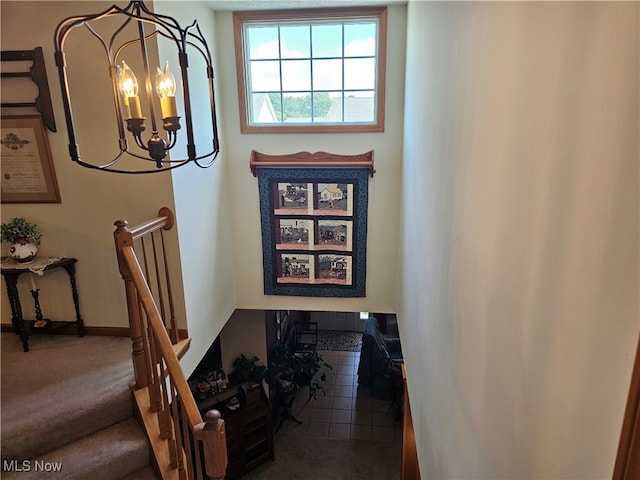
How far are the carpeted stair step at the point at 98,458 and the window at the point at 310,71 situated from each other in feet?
8.15

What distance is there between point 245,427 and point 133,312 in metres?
2.90

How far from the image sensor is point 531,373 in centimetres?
90

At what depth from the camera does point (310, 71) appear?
11.5 ft


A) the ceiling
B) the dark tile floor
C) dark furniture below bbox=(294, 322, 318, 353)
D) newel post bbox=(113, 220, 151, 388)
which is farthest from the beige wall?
dark furniture below bbox=(294, 322, 318, 353)

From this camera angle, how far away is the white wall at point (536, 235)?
2.03ft

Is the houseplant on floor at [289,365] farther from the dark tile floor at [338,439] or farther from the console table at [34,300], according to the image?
the console table at [34,300]

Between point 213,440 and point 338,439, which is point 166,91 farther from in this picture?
point 338,439

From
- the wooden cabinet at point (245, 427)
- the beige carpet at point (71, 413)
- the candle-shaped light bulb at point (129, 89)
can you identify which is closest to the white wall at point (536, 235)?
the candle-shaped light bulb at point (129, 89)

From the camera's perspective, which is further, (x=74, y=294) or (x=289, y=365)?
(x=289, y=365)

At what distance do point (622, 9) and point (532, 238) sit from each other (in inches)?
17.9

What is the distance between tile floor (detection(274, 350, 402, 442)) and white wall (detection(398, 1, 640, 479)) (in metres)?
3.79

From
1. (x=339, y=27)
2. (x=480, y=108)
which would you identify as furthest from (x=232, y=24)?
(x=480, y=108)

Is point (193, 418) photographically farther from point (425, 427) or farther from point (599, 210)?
point (599, 210)

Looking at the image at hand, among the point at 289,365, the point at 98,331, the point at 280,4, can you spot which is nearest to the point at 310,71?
the point at 280,4
